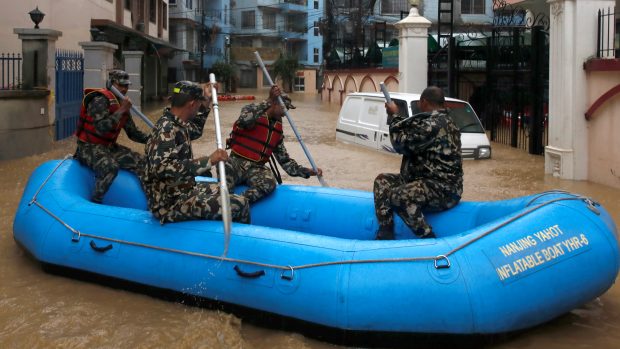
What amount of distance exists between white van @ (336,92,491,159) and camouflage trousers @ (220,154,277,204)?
570cm

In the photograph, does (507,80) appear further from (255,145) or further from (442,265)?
(442,265)

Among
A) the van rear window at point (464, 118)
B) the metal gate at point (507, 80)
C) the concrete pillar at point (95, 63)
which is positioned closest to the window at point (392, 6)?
the metal gate at point (507, 80)

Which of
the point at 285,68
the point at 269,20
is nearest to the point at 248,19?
the point at 269,20

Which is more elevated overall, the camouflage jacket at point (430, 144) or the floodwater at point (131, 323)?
the camouflage jacket at point (430, 144)

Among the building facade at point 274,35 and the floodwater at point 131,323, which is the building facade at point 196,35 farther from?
the floodwater at point 131,323

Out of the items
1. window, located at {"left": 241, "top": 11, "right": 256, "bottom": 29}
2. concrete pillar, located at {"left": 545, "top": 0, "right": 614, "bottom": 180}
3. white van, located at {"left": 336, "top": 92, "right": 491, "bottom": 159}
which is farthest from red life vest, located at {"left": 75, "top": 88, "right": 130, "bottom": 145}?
window, located at {"left": 241, "top": 11, "right": 256, "bottom": 29}

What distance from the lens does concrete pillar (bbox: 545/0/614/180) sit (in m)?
10.6

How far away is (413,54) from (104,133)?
12803 millimetres

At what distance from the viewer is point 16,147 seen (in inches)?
498

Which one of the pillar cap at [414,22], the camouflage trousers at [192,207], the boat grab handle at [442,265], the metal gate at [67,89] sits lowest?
the boat grab handle at [442,265]

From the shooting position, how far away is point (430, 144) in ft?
18.1

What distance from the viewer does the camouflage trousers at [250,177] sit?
6.61m

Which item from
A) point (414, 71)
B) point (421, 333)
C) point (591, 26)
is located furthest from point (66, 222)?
point (414, 71)

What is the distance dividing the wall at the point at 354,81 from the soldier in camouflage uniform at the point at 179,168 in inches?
624
